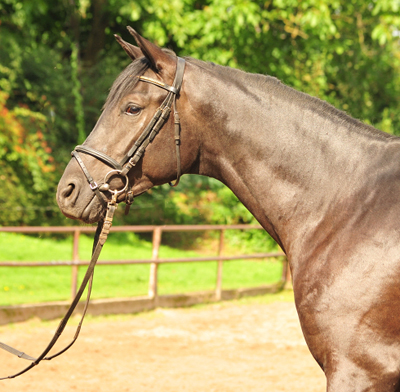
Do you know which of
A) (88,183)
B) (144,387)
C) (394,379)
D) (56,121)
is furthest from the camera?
(56,121)

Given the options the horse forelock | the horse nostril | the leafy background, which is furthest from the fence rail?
the horse forelock

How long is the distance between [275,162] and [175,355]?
3.70 m

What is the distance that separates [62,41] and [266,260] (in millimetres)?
8121

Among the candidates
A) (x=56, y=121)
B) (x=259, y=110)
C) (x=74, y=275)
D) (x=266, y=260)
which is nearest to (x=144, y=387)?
(x=74, y=275)

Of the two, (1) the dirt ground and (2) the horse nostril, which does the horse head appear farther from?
(1) the dirt ground


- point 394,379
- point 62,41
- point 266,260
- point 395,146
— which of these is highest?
point 395,146

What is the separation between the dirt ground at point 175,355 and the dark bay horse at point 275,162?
2.65 meters

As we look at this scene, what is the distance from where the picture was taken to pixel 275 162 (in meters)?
2.21

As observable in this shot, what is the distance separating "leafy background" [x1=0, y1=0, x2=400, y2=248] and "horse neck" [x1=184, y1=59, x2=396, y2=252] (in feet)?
22.6

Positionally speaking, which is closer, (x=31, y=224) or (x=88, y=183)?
(x=88, y=183)

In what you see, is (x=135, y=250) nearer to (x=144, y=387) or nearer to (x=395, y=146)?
(x=144, y=387)

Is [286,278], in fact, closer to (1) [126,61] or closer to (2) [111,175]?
(2) [111,175]

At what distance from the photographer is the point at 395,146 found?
2139 millimetres

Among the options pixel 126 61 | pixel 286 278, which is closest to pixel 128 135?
pixel 286 278
